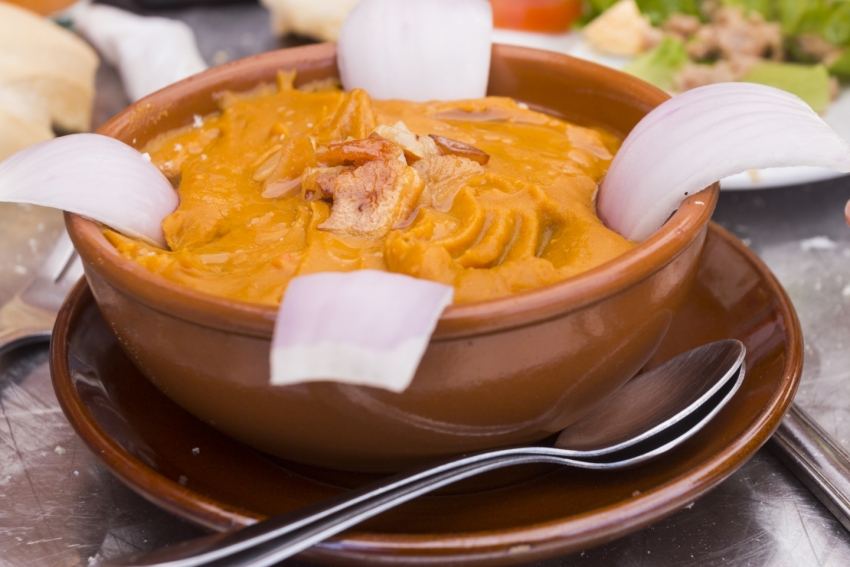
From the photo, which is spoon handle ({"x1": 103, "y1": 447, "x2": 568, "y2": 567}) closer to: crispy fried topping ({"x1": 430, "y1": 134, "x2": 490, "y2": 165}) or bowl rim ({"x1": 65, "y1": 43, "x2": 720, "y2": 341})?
→ bowl rim ({"x1": 65, "y1": 43, "x2": 720, "y2": 341})

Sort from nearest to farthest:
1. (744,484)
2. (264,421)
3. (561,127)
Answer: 1. (264,421)
2. (744,484)
3. (561,127)

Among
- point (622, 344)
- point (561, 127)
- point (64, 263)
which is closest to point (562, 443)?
point (622, 344)

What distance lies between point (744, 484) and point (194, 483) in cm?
93

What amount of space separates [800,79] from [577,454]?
2.16 meters

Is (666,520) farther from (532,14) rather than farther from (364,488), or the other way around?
(532,14)

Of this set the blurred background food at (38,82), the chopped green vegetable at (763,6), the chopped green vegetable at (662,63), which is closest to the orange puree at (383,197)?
the blurred background food at (38,82)

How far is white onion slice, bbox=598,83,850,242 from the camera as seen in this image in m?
1.15

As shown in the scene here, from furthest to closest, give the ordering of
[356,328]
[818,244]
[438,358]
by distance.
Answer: [818,244] → [438,358] → [356,328]

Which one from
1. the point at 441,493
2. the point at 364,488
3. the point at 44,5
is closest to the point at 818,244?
the point at 441,493

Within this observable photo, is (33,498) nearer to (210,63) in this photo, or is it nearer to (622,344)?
(622,344)

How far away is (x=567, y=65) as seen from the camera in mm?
1777

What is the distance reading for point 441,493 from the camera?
1176mm

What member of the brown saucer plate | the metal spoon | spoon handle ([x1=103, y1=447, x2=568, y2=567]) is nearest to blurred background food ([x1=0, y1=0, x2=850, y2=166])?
the brown saucer plate

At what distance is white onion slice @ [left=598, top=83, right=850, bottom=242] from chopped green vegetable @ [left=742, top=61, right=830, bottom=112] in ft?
5.30
